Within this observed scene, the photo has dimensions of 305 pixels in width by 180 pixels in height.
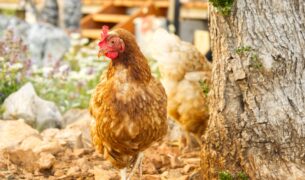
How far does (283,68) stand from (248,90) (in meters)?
0.23

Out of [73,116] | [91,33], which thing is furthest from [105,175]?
[91,33]

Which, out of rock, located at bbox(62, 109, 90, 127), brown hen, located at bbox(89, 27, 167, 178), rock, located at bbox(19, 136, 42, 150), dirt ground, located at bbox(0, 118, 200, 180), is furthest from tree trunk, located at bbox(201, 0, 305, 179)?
rock, located at bbox(62, 109, 90, 127)

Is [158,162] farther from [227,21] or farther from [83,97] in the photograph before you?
[83,97]

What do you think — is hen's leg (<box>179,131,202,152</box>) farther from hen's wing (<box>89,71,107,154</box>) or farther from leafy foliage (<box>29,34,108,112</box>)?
hen's wing (<box>89,71,107,154</box>)

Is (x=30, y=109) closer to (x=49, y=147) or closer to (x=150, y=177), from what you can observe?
(x=49, y=147)

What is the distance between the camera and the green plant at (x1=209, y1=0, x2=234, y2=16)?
3.54 meters

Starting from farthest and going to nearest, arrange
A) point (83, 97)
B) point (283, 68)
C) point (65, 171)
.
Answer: point (83, 97) → point (65, 171) → point (283, 68)

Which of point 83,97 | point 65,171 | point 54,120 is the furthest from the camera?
point 83,97

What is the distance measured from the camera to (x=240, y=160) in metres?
3.67

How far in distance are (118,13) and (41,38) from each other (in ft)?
14.6

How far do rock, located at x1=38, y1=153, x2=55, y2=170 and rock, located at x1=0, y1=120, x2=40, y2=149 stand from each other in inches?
7.9

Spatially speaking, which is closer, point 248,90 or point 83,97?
point 248,90

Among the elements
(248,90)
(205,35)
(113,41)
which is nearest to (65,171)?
(113,41)

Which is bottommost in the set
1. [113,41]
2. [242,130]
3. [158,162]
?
[158,162]
